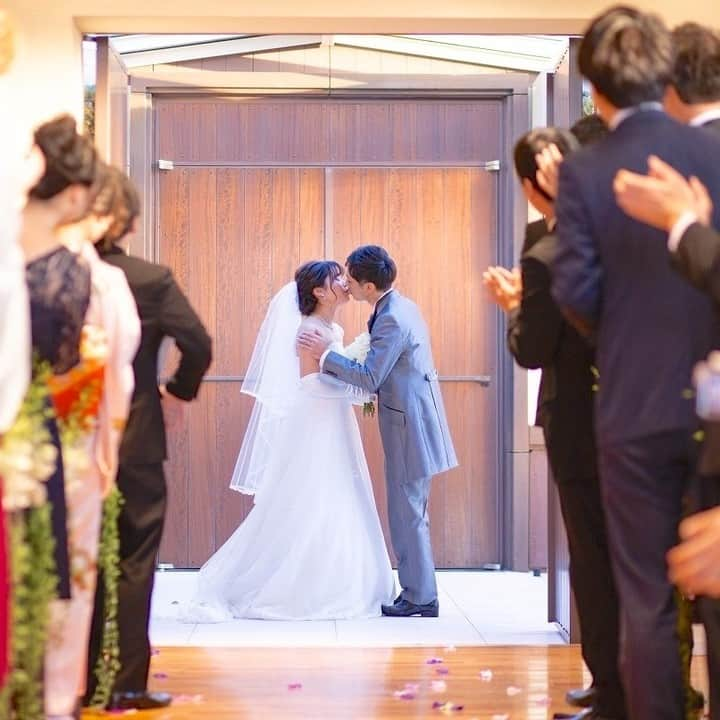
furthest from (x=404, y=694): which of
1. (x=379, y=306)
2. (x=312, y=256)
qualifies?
(x=312, y=256)

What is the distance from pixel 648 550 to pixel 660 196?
0.69 metres

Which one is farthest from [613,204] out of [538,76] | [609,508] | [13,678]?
[538,76]

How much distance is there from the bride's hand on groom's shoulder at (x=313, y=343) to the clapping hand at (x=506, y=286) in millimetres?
2633

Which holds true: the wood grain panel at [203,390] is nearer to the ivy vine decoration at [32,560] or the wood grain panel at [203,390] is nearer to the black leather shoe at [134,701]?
the black leather shoe at [134,701]

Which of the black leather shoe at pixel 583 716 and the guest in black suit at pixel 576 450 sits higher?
the guest in black suit at pixel 576 450

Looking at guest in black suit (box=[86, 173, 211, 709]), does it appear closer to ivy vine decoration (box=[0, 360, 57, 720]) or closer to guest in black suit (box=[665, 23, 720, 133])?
ivy vine decoration (box=[0, 360, 57, 720])

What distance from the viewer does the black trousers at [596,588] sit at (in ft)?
12.0

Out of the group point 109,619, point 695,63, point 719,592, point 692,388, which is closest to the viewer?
point 719,592

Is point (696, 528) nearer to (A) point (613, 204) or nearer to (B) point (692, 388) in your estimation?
(B) point (692, 388)

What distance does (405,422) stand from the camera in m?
6.16

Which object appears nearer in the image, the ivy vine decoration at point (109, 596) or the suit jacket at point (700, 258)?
the suit jacket at point (700, 258)

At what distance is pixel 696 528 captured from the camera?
6.51 ft

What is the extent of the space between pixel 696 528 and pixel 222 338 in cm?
567

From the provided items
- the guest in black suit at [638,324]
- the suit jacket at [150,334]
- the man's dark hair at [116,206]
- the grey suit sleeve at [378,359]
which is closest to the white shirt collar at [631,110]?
the guest in black suit at [638,324]
